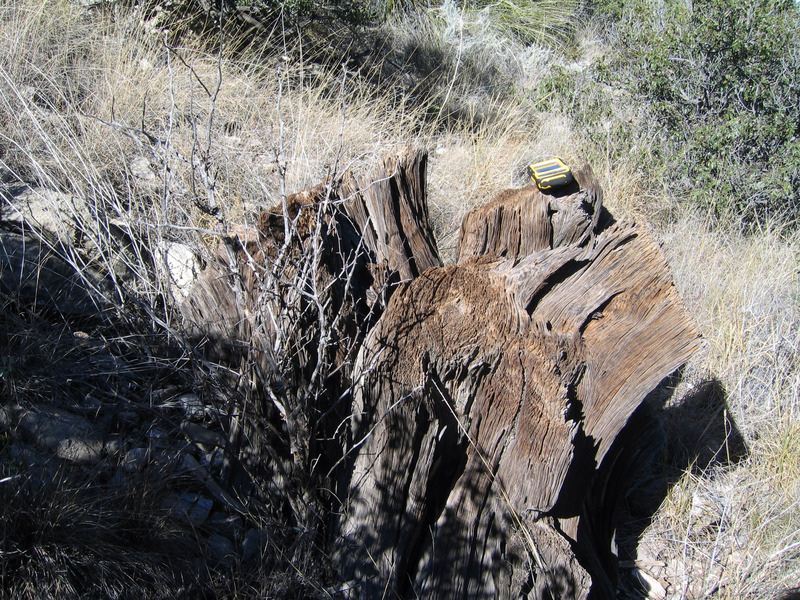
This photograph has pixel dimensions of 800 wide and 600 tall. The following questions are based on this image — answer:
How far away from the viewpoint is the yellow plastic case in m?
2.60

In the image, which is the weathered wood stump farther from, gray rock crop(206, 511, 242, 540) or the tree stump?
gray rock crop(206, 511, 242, 540)

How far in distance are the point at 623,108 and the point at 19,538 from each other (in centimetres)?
597

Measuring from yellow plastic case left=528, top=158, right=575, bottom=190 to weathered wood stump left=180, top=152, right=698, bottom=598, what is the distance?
424 mm

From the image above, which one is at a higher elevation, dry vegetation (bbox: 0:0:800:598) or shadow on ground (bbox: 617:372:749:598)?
dry vegetation (bbox: 0:0:800:598)

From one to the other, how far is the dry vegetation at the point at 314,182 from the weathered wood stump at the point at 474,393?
0.36m

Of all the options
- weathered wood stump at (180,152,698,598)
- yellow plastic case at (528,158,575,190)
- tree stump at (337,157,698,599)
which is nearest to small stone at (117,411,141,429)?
weathered wood stump at (180,152,698,598)

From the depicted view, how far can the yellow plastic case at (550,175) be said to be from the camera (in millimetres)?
2598

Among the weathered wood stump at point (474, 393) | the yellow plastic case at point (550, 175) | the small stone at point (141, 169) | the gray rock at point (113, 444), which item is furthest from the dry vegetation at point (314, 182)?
the yellow plastic case at point (550, 175)

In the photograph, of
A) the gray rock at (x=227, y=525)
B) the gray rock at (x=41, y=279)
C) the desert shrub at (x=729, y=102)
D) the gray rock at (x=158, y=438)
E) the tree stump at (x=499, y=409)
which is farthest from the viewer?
the desert shrub at (x=729, y=102)

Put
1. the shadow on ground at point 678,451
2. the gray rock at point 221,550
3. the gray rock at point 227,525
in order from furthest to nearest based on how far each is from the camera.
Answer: the shadow on ground at point 678,451 → the gray rock at point 227,525 → the gray rock at point 221,550

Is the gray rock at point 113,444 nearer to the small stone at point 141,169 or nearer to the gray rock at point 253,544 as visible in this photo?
the gray rock at point 253,544

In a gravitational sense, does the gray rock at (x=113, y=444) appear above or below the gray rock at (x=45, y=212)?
below

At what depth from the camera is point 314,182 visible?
13.6ft

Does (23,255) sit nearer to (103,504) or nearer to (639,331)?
(103,504)
